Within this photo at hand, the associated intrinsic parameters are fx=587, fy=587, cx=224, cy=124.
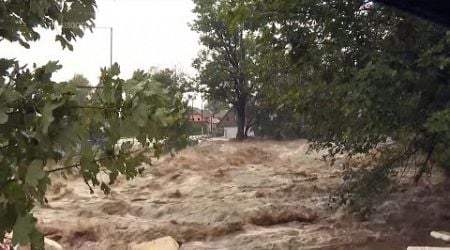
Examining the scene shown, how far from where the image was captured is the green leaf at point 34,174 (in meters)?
1.53

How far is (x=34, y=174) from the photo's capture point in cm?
154

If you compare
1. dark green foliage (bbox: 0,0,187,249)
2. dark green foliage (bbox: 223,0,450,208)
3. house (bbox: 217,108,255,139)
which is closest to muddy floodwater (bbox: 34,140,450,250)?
dark green foliage (bbox: 223,0,450,208)

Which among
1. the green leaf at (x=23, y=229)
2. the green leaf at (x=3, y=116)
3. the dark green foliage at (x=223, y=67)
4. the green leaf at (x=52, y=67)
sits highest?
the dark green foliage at (x=223, y=67)

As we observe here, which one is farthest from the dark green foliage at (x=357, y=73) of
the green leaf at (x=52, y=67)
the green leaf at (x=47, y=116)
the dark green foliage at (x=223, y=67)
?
the dark green foliage at (x=223, y=67)

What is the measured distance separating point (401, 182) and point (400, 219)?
2918mm

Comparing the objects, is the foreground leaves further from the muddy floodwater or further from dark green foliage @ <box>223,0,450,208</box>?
the muddy floodwater

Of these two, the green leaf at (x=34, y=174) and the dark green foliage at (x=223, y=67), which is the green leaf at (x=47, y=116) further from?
the dark green foliage at (x=223, y=67)

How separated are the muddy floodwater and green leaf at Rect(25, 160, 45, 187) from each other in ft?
31.6

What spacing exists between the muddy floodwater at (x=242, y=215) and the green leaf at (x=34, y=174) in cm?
965

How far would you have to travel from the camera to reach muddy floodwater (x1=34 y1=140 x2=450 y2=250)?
42.2ft

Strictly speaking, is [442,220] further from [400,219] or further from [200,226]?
[200,226]

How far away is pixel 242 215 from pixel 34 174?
13784 millimetres

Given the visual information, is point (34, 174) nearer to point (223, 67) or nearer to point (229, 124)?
point (223, 67)

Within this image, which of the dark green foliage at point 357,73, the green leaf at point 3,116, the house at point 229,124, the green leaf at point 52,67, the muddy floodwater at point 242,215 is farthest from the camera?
the house at point 229,124
